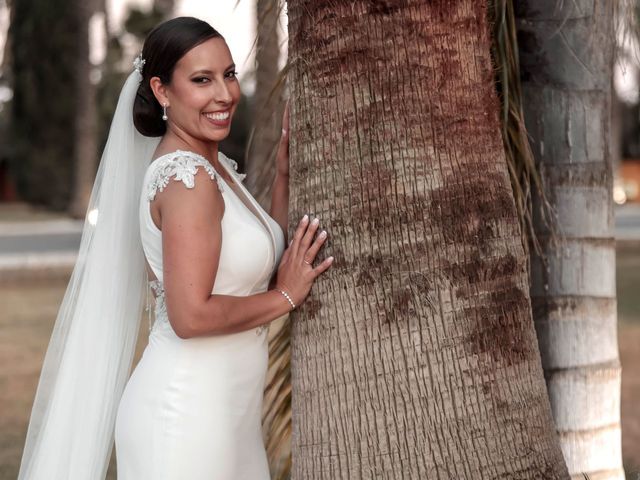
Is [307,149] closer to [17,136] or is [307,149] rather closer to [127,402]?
[127,402]

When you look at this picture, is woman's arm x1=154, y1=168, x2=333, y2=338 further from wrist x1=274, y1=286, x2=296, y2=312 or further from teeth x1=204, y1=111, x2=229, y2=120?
teeth x1=204, y1=111, x2=229, y2=120

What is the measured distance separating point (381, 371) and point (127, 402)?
0.89 metres

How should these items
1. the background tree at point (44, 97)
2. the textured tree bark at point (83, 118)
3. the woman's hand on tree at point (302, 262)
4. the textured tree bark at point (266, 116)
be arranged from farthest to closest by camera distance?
the background tree at point (44, 97) → the textured tree bark at point (83, 118) → the textured tree bark at point (266, 116) → the woman's hand on tree at point (302, 262)

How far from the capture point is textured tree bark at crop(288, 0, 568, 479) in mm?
2736

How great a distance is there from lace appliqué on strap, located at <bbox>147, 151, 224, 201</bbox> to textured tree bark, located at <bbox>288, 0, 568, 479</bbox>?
370 mm

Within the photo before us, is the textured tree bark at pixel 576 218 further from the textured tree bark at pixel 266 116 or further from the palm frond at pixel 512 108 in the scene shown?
the textured tree bark at pixel 266 116

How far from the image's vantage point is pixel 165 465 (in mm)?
3104

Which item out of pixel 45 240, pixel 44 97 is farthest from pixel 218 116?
pixel 44 97

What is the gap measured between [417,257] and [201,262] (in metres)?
0.60

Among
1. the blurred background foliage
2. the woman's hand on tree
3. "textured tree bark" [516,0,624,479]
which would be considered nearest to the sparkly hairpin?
the woman's hand on tree

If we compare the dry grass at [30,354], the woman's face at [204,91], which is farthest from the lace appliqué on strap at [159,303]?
the dry grass at [30,354]

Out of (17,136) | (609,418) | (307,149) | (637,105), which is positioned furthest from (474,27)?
(637,105)

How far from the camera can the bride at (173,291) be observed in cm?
293

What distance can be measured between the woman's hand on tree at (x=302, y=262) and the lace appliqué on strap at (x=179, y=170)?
1.02ft
